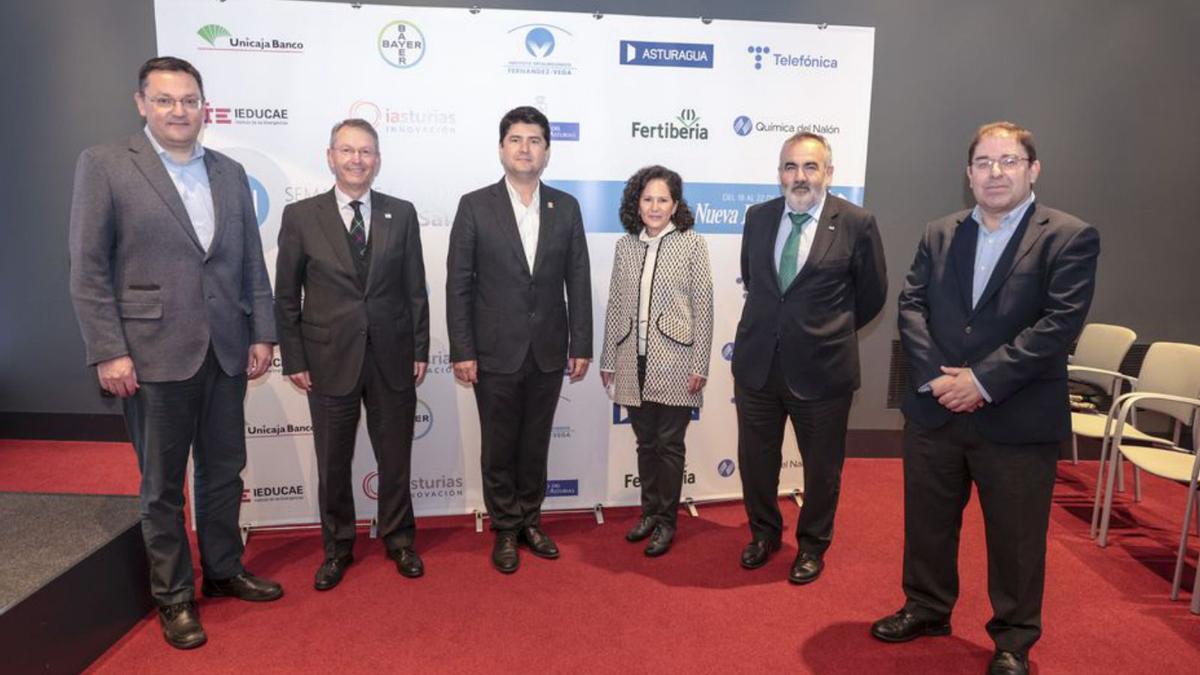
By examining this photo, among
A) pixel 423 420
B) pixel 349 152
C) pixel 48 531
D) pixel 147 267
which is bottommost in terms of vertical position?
pixel 48 531

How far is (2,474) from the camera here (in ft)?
13.7

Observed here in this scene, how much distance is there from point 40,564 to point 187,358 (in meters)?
A: 0.80

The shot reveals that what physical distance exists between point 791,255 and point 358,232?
180 cm

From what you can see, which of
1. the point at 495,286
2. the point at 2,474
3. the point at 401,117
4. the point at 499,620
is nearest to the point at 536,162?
the point at 495,286

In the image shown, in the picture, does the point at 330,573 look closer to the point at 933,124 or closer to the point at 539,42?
the point at 539,42

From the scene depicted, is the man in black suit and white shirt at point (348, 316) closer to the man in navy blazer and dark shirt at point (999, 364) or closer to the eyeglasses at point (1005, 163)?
the man in navy blazer and dark shirt at point (999, 364)

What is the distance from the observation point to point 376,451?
117 inches

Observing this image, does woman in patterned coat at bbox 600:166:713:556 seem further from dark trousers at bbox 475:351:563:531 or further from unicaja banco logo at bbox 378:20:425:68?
unicaja banco logo at bbox 378:20:425:68

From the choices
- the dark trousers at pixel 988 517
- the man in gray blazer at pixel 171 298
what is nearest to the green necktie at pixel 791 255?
the dark trousers at pixel 988 517

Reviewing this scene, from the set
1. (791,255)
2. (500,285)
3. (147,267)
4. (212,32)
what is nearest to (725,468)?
(791,255)

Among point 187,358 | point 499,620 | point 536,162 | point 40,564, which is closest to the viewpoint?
point 40,564

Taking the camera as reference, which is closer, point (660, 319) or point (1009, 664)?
point (1009, 664)

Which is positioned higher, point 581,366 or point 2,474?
point 581,366

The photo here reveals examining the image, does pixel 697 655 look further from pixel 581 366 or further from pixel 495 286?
pixel 495 286
